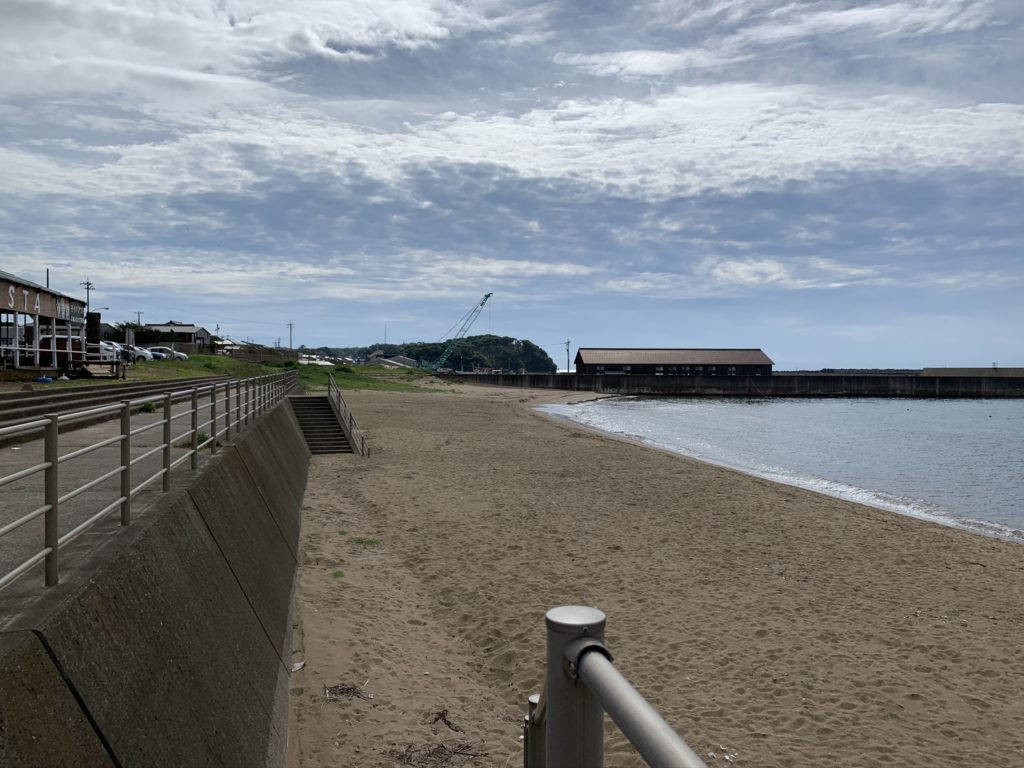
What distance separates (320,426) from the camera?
2461cm

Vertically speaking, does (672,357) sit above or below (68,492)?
above

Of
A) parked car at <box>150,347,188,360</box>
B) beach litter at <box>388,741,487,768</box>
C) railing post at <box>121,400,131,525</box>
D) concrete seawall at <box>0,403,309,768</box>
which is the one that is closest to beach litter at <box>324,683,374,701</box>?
concrete seawall at <box>0,403,309,768</box>

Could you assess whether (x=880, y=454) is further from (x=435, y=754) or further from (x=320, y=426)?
(x=435, y=754)

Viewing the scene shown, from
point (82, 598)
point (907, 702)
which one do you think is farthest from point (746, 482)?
point (82, 598)

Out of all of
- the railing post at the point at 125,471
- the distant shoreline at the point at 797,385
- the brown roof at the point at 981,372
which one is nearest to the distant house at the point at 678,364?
the distant shoreline at the point at 797,385

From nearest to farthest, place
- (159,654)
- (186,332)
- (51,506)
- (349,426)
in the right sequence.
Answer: (51,506), (159,654), (349,426), (186,332)

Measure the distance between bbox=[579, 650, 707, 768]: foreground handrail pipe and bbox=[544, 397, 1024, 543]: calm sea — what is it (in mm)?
18020

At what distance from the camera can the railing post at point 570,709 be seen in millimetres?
1710

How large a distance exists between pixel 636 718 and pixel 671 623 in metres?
8.26

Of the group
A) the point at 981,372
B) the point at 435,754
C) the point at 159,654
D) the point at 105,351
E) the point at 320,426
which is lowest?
the point at 435,754

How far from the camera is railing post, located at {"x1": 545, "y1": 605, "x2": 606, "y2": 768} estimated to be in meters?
1.71

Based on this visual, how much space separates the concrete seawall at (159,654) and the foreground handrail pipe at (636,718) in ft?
6.91

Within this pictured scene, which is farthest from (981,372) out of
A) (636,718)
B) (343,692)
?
(636,718)

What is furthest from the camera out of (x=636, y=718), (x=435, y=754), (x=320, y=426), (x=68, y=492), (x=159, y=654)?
(x=320, y=426)
